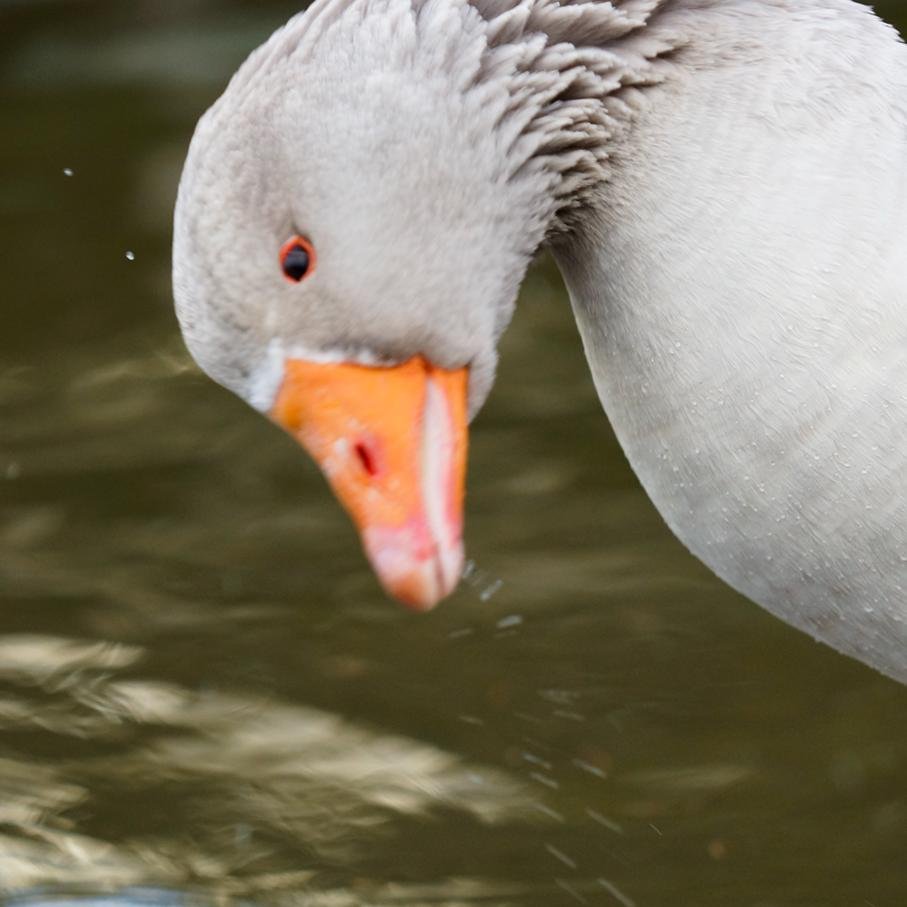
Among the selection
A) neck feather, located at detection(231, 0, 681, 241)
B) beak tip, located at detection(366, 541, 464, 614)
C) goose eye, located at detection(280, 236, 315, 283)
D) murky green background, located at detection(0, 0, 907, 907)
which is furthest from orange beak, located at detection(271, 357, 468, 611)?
murky green background, located at detection(0, 0, 907, 907)

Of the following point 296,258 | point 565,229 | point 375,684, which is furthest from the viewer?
point 375,684

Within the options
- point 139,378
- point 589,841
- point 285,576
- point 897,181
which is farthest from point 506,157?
point 139,378

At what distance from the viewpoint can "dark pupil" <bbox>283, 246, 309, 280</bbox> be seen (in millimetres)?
2250

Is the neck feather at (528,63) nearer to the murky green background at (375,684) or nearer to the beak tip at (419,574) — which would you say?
the beak tip at (419,574)

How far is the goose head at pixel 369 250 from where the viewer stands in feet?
7.27

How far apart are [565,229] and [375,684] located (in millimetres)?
1777

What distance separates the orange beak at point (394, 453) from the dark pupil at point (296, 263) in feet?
0.39

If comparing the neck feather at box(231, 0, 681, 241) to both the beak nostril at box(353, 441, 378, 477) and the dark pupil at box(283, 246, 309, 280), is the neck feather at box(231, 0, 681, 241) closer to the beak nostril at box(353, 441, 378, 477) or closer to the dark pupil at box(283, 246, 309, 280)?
the dark pupil at box(283, 246, 309, 280)

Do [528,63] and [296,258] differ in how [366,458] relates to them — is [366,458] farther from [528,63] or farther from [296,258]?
[528,63]

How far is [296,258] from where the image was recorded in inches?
88.7

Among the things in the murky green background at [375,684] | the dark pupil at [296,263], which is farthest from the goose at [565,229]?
the murky green background at [375,684]

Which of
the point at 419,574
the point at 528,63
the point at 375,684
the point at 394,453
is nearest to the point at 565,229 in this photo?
the point at 528,63

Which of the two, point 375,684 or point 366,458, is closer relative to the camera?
point 366,458

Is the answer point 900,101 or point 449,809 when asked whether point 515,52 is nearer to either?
point 900,101
